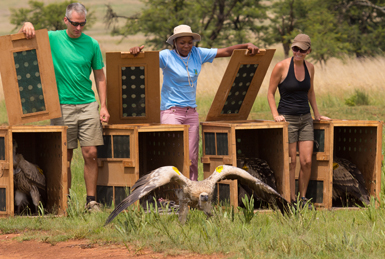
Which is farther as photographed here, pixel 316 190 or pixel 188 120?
pixel 316 190

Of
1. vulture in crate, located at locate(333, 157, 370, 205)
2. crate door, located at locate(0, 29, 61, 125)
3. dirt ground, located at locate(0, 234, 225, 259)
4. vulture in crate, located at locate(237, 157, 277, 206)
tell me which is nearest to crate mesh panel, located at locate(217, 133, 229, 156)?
vulture in crate, located at locate(237, 157, 277, 206)

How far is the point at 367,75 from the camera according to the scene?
15.9 meters

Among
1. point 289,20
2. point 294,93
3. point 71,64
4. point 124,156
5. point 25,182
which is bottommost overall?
point 25,182

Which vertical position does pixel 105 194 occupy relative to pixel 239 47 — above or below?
below

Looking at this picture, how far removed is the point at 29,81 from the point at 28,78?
0.03 m

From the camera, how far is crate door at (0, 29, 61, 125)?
15.6ft

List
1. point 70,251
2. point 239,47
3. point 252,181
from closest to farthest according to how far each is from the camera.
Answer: point 70,251
point 252,181
point 239,47

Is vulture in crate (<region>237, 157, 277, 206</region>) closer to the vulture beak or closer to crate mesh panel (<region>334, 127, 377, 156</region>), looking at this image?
crate mesh panel (<region>334, 127, 377, 156</region>)

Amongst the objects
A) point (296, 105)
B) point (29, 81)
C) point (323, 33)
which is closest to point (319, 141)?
point (296, 105)

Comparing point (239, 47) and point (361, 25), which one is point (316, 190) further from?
point (361, 25)

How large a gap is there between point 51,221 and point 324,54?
77.5 feet

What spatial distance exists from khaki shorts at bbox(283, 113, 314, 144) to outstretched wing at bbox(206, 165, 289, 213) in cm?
73

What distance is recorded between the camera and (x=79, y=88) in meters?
5.00

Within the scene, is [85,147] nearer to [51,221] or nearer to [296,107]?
[51,221]
